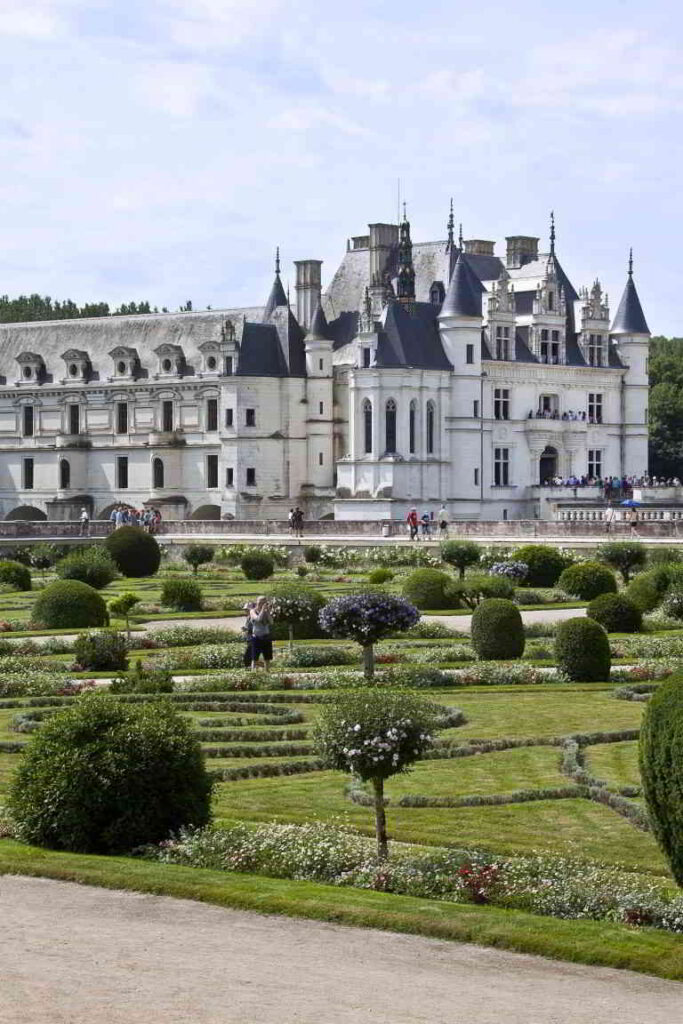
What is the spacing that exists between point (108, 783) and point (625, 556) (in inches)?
1287

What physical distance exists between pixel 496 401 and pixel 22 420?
74.0ft

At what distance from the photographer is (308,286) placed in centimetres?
8225

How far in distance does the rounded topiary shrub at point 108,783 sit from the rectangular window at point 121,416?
70.2 m

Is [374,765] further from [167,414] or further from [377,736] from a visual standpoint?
[167,414]

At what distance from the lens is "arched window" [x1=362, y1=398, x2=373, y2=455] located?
7525cm

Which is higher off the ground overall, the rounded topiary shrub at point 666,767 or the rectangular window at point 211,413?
the rectangular window at point 211,413

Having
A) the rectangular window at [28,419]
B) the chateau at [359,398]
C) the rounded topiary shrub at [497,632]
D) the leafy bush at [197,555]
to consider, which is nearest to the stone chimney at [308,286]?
the chateau at [359,398]

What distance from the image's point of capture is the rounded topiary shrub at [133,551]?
50.2 metres

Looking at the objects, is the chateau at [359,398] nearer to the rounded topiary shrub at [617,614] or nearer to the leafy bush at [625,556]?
the leafy bush at [625,556]

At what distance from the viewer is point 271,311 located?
82.1 metres

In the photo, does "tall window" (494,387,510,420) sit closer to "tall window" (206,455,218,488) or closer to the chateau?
the chateau

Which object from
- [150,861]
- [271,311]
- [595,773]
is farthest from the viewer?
[271,311]

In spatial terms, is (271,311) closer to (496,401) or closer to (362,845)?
(496,401)

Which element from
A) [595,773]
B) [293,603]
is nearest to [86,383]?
[293,603]
